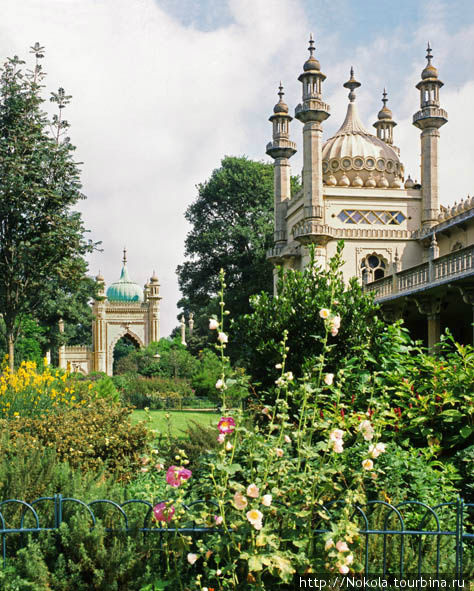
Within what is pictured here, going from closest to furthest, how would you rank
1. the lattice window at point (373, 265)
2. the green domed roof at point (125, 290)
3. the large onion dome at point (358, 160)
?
the lattice window at point (373, 265) < the large onion dome at point (358, 160) < the green domed roof at point (125, 290)

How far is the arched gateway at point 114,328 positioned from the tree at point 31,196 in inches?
1629

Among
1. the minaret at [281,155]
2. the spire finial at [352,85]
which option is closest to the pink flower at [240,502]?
the minaret at [281,155]

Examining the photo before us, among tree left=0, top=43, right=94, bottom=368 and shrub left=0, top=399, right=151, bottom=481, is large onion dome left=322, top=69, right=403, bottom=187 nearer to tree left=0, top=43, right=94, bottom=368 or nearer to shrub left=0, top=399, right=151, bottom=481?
tree left=0, top=43, right=94, bottom=368

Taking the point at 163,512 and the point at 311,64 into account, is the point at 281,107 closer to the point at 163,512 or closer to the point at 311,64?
the point at 311,64

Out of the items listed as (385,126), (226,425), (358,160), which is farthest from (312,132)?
(226,425)

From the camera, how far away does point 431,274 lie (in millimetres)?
15727

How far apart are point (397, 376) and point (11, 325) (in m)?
13.2

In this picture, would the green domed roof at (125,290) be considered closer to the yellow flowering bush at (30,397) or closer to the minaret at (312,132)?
the minaret at (312,132)

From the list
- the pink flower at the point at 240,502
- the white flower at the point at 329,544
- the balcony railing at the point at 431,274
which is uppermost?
the balcony railing at the point at 431,274

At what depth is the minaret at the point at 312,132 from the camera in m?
25.0

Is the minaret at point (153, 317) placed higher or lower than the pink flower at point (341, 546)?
higher

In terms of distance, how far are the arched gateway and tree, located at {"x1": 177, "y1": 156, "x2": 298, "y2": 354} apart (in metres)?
21.9

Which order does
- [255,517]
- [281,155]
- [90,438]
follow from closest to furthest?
1. [255,517]
2. [90,438]
3. [281,155]

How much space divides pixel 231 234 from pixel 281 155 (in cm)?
583
